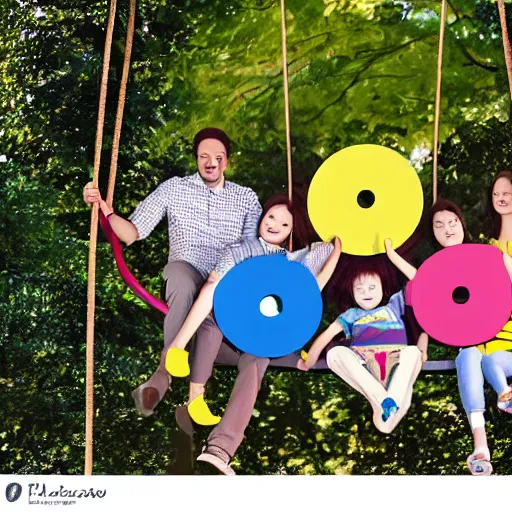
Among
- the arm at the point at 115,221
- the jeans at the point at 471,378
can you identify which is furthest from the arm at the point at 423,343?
the arm at the point at 115,221

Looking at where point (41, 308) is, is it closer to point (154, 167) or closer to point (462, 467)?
point (154, 167)

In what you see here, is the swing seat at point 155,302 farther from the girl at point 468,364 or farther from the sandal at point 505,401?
the sandal at point 505,401

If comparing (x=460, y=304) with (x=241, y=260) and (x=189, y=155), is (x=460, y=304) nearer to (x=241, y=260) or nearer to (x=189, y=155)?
(x=241, y=260)

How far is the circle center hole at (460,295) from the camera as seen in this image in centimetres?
302

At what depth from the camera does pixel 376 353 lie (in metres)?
2.94

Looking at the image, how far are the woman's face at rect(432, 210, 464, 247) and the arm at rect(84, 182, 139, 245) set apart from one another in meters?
1.11

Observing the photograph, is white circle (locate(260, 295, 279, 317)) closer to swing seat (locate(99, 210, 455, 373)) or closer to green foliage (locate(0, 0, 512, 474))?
swing seat (locate(99, 210, 455, 373))

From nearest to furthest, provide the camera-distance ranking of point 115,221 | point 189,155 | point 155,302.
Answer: point 155,302, point 115,221, point 189,155

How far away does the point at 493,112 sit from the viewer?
124 inches

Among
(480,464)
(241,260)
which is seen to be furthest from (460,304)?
(241,260)

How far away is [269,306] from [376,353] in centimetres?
42

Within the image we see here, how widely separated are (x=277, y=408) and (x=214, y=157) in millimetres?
973

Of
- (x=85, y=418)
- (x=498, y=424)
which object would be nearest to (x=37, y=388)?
(x=85, y=418)

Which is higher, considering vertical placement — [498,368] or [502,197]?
[502,197]
